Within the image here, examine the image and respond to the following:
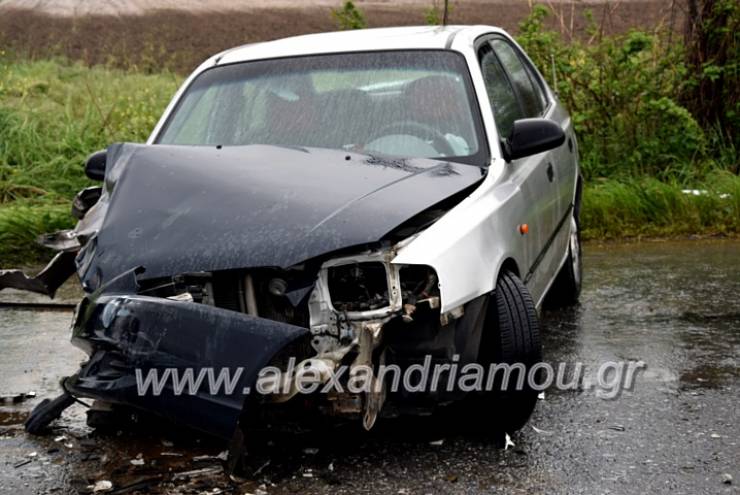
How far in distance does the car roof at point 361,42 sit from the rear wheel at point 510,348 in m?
1.55

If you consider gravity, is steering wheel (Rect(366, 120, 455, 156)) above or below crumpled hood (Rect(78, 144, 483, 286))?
above

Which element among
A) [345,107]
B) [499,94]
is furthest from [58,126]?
[499,94]

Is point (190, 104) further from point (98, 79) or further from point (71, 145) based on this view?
point (98, 79)

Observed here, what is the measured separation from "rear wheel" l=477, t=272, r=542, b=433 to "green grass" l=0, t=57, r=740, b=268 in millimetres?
4699

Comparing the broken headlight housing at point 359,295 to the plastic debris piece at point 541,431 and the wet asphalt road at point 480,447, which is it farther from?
the plastic debris piece at point 541,431

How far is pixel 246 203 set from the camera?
4051 millimetres

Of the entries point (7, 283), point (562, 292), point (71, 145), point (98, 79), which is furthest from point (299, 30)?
point (7, 283)

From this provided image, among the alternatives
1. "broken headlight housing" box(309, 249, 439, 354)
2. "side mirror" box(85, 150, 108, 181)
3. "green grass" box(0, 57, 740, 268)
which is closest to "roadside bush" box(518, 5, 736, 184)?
"green grass" box(0, 57, 740, 268)

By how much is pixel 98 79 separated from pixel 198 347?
10.5 meters

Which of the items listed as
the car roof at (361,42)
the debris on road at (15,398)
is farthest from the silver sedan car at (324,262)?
the debris on road at (15,398)

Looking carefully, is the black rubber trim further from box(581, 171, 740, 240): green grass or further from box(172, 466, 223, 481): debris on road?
box(581, 171, 740, 240): green grass

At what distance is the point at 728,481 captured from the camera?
3818mm

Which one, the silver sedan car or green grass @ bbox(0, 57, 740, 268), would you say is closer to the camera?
the silver sedan car

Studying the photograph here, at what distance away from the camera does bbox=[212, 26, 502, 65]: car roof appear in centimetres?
529
